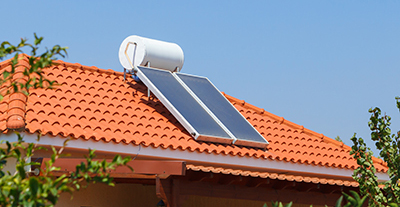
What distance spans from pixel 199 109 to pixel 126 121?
1.52m

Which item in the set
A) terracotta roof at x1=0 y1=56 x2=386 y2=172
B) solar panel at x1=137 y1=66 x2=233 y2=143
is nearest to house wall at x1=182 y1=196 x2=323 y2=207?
terracotta roof at x1=0 y1=56 x2=386 y2=172

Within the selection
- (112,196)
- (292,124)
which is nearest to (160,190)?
(112,196)

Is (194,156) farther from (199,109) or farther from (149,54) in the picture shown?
(149,54)

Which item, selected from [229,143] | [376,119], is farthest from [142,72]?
[376,119]

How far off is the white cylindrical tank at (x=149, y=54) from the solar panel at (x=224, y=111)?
0.37m

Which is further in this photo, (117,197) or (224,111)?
(224,111)

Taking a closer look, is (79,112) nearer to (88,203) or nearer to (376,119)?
(88,203)

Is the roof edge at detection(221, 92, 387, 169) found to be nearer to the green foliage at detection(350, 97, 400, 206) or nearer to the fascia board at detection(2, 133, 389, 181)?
the fascia board at detection(2, 133, 389, 181)

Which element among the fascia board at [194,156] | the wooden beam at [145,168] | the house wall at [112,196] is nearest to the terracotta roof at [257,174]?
the wooden beam at [145,168]

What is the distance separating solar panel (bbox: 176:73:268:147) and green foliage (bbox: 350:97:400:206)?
163 inches

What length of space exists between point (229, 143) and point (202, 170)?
2.65m

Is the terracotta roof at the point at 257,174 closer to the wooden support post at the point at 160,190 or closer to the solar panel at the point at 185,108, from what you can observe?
the wooden support post at the point at 160,190

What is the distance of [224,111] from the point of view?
1109 cm

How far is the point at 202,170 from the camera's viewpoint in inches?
298
